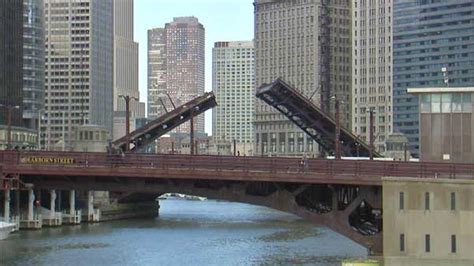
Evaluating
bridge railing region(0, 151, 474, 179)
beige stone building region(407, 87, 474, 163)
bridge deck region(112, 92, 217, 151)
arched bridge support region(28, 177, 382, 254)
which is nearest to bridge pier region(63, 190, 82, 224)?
bridge deck region(112, 92, 217, 151)

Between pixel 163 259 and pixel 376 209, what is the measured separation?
20687 mm

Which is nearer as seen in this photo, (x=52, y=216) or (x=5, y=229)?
(x=5, y=229)

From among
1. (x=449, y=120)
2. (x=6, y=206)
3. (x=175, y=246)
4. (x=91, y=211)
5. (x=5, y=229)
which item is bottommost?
(x=175, y=246)

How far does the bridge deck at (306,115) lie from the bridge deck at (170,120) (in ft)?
17.5

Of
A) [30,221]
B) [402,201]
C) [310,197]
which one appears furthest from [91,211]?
[402,201]

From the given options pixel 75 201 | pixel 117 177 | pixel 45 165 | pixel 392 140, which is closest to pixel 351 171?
Result: pixel 117 177

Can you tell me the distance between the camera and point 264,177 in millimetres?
49875

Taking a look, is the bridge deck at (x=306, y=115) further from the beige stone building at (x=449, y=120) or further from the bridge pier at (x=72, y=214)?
the beige stone building at (x=449, y=120)

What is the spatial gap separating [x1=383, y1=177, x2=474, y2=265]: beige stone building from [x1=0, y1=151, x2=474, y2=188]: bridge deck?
7.44ft

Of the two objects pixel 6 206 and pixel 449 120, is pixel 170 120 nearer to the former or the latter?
pixel 6 206

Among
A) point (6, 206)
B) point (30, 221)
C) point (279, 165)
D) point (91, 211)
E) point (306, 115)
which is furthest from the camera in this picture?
point (91, 211)

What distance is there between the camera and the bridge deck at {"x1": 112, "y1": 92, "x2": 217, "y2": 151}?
88.0 metres

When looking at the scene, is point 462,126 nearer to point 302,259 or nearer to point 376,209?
point 376,209

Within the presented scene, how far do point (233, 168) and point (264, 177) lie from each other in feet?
7.46
